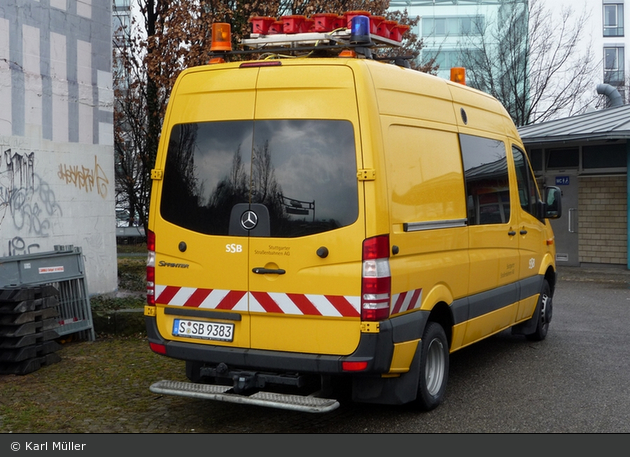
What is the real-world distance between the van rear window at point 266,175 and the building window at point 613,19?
54.0 metres

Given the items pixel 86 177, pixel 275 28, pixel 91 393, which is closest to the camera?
pixel 275 28

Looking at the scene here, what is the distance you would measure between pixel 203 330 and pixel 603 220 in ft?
46.7

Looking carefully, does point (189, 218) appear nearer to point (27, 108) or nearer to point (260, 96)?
point (260, 96)

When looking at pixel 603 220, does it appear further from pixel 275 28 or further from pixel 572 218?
pixel 275 28

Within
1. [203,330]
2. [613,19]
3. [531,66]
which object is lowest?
[203,330]

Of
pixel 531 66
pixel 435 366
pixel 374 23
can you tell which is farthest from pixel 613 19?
pixel 435 366

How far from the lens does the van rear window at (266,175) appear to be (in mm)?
5242

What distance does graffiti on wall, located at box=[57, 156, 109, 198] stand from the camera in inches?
394

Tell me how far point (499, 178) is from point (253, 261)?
3.00 m

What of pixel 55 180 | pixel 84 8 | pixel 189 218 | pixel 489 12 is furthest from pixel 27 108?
pixel 489 12

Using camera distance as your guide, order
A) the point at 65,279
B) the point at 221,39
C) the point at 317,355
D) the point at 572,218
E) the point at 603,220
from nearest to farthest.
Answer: the point at 317,355 → the point at 221,39 → the point at 65,279 → the point at 603,220 → the point at 572,218

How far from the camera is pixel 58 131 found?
9953 mm

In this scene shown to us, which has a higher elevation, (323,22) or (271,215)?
(323,22)

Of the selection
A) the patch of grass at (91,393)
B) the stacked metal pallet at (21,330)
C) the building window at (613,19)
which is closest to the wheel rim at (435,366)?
the patch of grass at (91,393)
